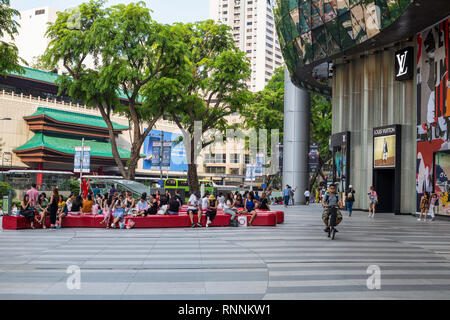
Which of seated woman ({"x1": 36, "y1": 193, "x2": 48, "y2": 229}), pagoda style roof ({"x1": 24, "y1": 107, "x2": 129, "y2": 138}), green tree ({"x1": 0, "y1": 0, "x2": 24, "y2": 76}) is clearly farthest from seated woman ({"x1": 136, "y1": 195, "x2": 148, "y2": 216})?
pagoda style roof ({"x1": 24, "y1": 107, "x2": 129, "y2": 138})

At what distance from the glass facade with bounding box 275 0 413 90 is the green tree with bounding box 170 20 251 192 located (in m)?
4.20

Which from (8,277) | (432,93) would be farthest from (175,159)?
(8,277)

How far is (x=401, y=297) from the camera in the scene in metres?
7.77

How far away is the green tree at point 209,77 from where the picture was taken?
3775 centimetres

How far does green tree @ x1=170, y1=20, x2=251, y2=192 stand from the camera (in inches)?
1486

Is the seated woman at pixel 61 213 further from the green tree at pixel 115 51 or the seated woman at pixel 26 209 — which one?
the green tree at pixel 115 51

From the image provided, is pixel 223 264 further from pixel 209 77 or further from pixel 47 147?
pixel 47 147

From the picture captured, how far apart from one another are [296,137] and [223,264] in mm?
35685

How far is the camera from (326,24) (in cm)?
2991

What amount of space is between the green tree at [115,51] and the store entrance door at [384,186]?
1431 cm

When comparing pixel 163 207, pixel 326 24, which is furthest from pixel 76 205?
pixel 326 24

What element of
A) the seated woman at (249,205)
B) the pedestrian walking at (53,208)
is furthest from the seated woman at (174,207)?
the pedestrian walking at (53,208)
